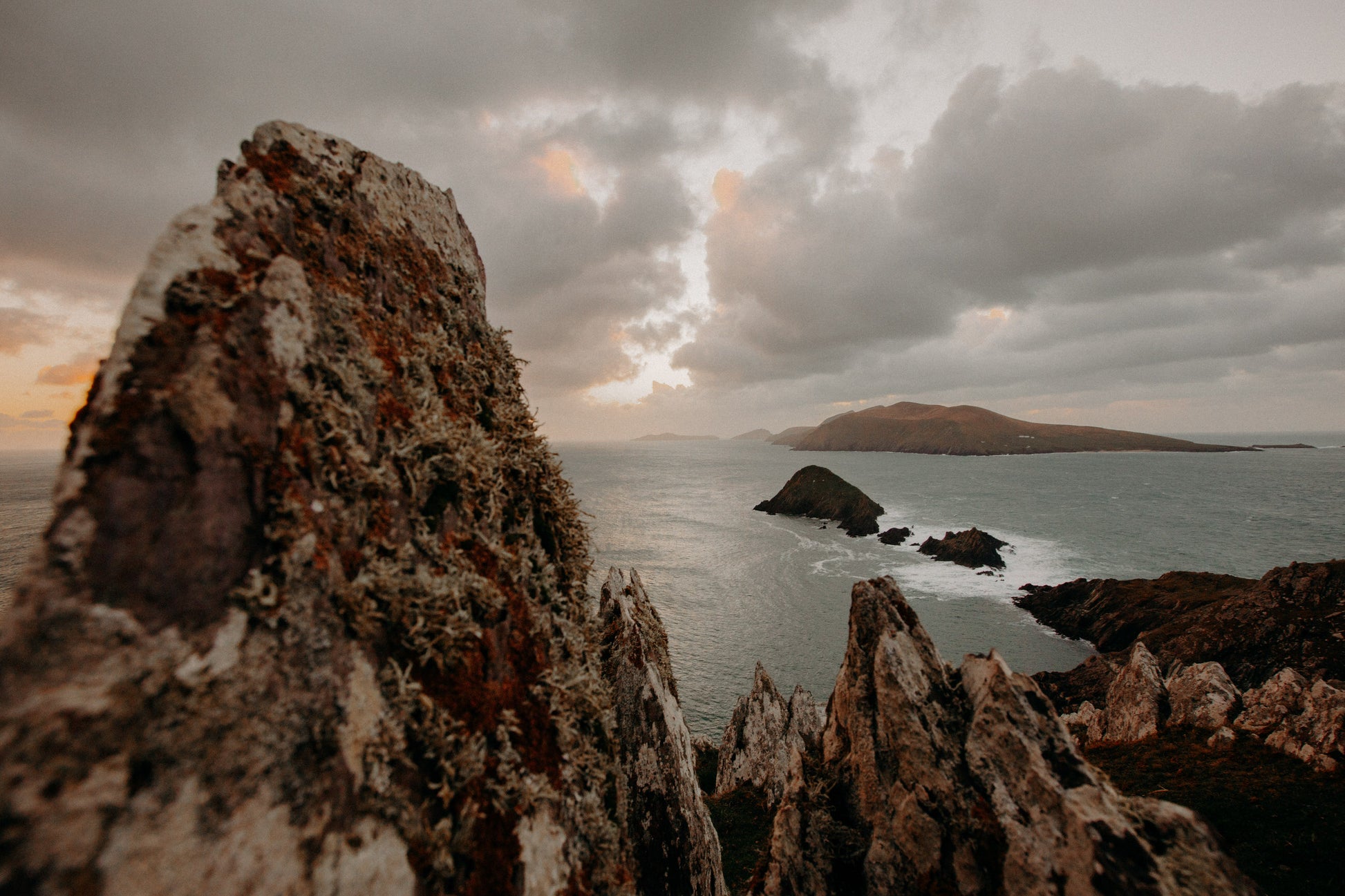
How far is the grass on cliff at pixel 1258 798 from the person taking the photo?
10953 millimetres

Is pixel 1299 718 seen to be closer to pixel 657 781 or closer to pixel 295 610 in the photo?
pixel 657 781

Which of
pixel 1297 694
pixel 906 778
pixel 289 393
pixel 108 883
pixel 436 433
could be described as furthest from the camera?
pixel 1297 694

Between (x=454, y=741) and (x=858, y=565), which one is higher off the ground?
(x=454, y=741)

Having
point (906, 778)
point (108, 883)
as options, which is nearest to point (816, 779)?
point (906, 778)

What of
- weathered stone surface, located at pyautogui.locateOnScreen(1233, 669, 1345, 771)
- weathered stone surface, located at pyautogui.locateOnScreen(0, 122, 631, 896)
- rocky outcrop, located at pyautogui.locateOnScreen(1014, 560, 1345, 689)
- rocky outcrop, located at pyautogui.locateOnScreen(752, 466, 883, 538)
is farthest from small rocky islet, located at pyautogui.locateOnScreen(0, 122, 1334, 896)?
rocky outcrop, located at pyautogui.locateOnScreen(752, 466, 883, 538)

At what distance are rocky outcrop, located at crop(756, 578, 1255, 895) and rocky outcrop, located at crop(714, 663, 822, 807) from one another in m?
15.8

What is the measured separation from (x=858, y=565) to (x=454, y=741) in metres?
66.0

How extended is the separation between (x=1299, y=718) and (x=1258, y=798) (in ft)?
14.1

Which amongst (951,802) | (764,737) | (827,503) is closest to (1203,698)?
(764,737)

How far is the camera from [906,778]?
8391mm

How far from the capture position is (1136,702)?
68.8 feet

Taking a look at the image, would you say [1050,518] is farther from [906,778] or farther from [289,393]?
[289,393]

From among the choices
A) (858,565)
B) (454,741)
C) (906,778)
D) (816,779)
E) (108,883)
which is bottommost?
(858,565)

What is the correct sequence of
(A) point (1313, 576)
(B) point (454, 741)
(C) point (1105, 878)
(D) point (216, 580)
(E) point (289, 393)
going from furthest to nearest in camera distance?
(A) point (1313, 576) → (C) point (1105, 878) → (B) point (454, 741) → (E) point (289, 393) → (D) point (216, 580)
